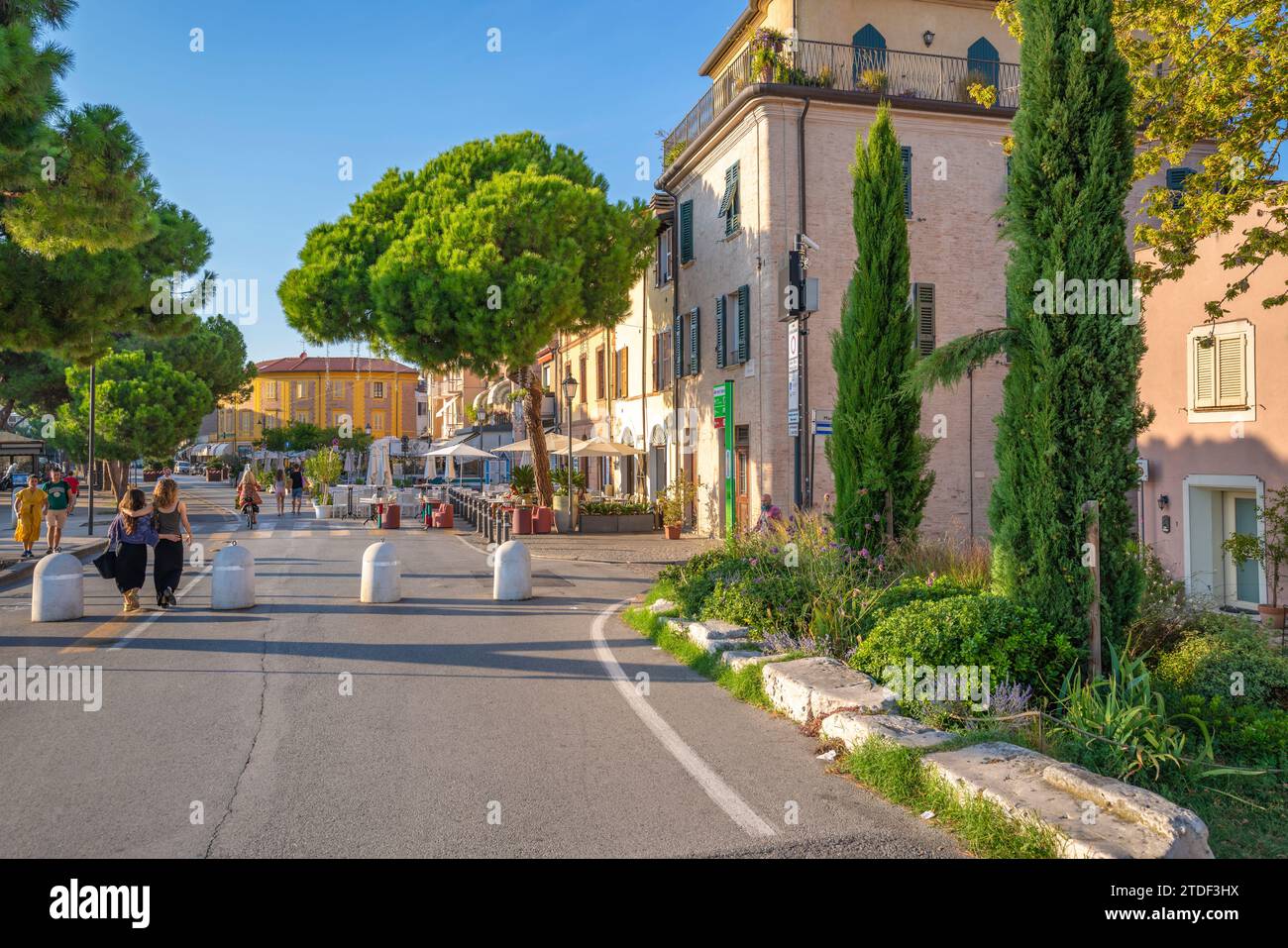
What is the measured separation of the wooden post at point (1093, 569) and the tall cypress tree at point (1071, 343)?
73mm

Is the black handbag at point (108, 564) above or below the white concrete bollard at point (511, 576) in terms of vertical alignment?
above

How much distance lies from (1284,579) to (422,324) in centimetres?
1990

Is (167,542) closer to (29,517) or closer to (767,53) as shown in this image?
(29,517)

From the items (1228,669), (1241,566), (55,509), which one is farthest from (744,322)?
(1228,669)

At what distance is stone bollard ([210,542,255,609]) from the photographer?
1283 cm

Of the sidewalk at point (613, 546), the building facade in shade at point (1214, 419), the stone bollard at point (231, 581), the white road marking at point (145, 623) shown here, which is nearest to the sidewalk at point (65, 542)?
the white road marking at point (145, 623)

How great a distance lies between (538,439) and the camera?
27.8m

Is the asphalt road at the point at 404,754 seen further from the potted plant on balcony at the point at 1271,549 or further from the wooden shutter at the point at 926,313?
the wooden shutter at the point at 926,313

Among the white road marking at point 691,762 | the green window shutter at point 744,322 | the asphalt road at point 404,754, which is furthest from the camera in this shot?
the green window shutter at point 744,322

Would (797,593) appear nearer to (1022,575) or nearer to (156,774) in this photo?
(1022,575)

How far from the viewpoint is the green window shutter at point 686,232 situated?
2761 centimetres

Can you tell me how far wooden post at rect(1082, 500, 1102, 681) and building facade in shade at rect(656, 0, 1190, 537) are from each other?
567 inches

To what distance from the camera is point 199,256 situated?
24047mm
